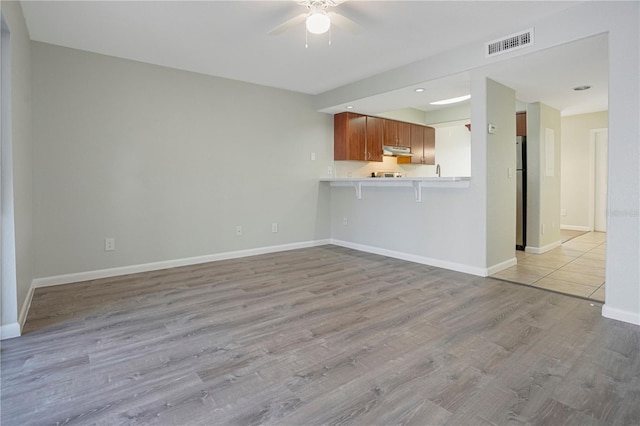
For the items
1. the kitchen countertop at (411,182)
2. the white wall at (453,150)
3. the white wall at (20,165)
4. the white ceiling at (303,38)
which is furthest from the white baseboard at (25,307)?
the white wall at (453,150)

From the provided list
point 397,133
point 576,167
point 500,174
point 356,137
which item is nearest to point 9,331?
point 500,174

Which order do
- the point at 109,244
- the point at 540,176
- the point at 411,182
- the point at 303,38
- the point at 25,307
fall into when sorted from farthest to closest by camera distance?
the point at 540,176
the point at 411,182
the point at 109,244
the point at 303,38
the point at 25,307

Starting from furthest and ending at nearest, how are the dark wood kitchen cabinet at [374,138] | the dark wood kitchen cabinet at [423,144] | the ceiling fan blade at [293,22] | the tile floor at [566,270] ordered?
the dark wood kitchen cabinet at [423,144], the dark wood kitchen cabinet at [374,138], the tile floor at [566,270], the ceiling fan blade at [293,22]

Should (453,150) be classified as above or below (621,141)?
above

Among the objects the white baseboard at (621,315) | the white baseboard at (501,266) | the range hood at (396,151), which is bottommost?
the white baseboard at (621,315)

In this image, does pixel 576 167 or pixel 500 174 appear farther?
pixel 576 167

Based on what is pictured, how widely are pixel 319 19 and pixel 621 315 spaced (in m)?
3.22

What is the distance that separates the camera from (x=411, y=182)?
14.8ft

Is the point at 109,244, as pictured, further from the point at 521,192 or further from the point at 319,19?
the point at 521,192

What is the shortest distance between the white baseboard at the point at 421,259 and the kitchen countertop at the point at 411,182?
79cm

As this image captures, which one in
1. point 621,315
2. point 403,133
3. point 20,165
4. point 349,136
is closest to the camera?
point 621,315

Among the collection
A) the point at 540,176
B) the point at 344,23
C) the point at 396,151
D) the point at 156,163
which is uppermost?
the point at 344,23

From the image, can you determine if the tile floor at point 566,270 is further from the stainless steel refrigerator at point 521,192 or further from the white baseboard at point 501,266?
the stainless steel refrigerator at point 521,192

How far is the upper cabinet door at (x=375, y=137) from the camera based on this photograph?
6000 mm
